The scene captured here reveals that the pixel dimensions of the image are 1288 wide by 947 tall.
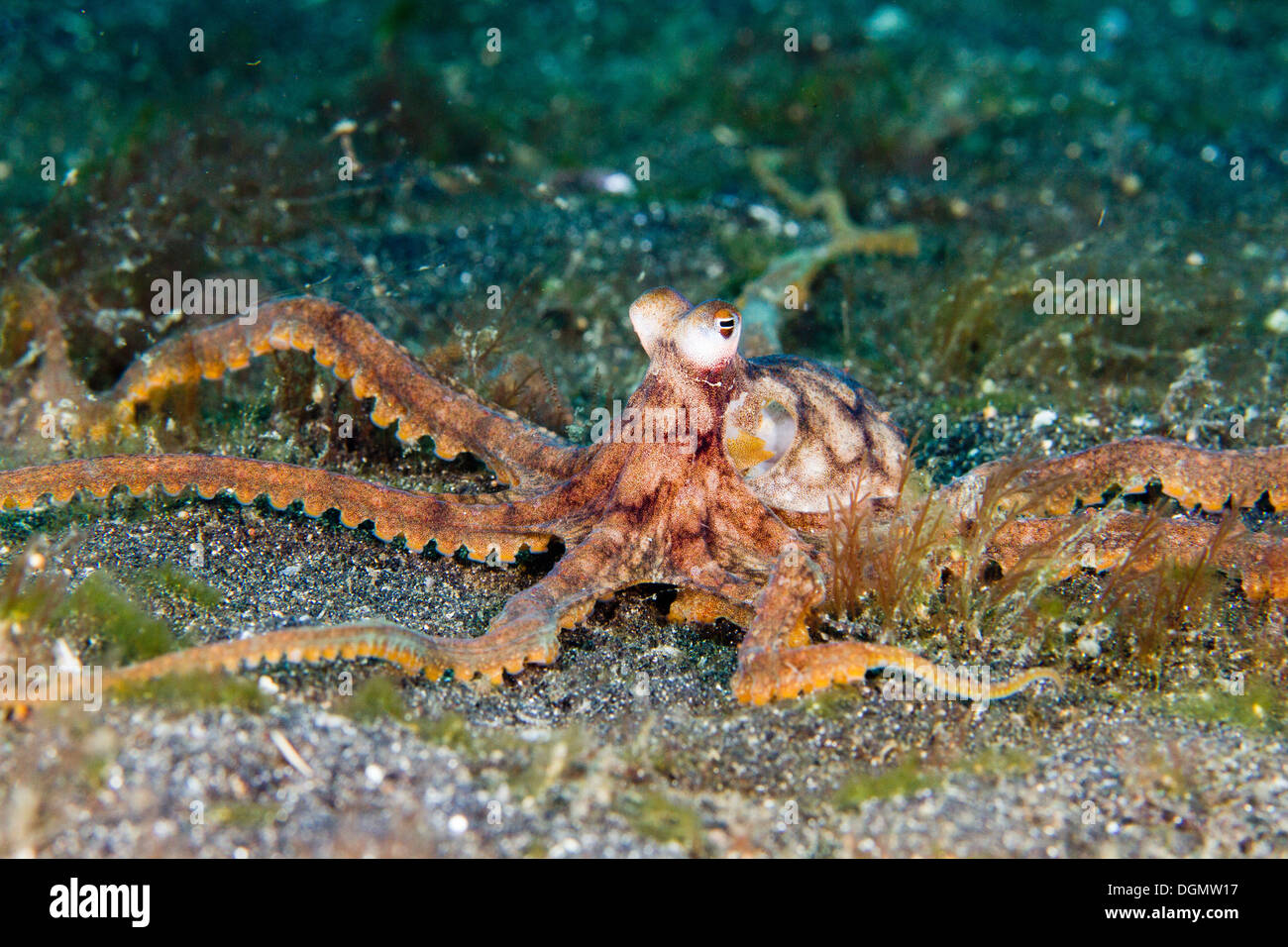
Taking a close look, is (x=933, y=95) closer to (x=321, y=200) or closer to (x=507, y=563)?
(x=321, y=200)

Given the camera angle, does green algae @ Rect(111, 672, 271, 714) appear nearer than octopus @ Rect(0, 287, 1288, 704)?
Yes

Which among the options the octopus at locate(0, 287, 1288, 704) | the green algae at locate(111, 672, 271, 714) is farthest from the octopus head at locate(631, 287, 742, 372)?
the green algae at locate(111, 672, 271, 714)

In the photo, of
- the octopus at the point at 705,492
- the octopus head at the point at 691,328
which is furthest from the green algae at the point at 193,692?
the octopus head at the point at 691,328

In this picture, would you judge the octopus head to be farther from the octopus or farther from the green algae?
the green algae

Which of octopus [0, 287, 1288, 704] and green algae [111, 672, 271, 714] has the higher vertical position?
octopus [0, 287, 1288, 704]

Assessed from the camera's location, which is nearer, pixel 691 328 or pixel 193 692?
pixel 193 692

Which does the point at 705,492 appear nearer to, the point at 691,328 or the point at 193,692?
the point at 691,328

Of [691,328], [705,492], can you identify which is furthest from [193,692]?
[691,328]

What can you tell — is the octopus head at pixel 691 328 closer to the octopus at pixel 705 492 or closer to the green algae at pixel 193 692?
the octopus at pixel 705 492

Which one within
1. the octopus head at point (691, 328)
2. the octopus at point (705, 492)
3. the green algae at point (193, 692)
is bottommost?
the green algae at point (193, 692)
